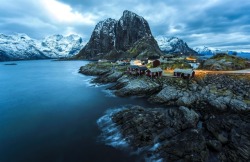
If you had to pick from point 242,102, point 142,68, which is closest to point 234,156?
point 242,102

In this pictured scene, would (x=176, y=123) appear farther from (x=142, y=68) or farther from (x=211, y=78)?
(x=142, y=68)

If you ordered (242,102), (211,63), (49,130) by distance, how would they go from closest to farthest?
(49,130)
(242,102)
(211,63)

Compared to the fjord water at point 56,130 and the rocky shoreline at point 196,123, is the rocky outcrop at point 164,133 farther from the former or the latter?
the fjord water at point 56,130

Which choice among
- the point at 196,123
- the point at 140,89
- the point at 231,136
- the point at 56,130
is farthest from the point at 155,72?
the point at 56,130

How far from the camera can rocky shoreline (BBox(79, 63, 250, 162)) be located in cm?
2123

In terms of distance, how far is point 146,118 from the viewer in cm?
2830

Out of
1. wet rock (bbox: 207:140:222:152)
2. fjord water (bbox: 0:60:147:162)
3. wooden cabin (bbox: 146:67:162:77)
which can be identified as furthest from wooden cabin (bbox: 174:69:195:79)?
wet rock (bbox: 207:140:222:152)

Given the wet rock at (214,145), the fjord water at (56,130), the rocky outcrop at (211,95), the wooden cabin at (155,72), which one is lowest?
the fjord water at (56,130)

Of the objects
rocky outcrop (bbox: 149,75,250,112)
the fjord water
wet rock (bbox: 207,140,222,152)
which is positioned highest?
rocky outcrop (bbox: 149,75,250,112)

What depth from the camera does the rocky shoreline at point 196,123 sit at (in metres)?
21.2

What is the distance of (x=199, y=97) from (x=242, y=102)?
853 centimetres

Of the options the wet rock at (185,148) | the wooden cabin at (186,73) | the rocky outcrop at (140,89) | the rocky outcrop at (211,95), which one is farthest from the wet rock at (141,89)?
the wet rock at (185,148)

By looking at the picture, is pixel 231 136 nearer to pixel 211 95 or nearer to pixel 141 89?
pixel 211 95

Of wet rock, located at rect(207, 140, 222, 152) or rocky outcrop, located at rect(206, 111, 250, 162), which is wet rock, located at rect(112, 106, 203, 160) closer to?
wet rock, located at rect(207, 140, 222, 152)
